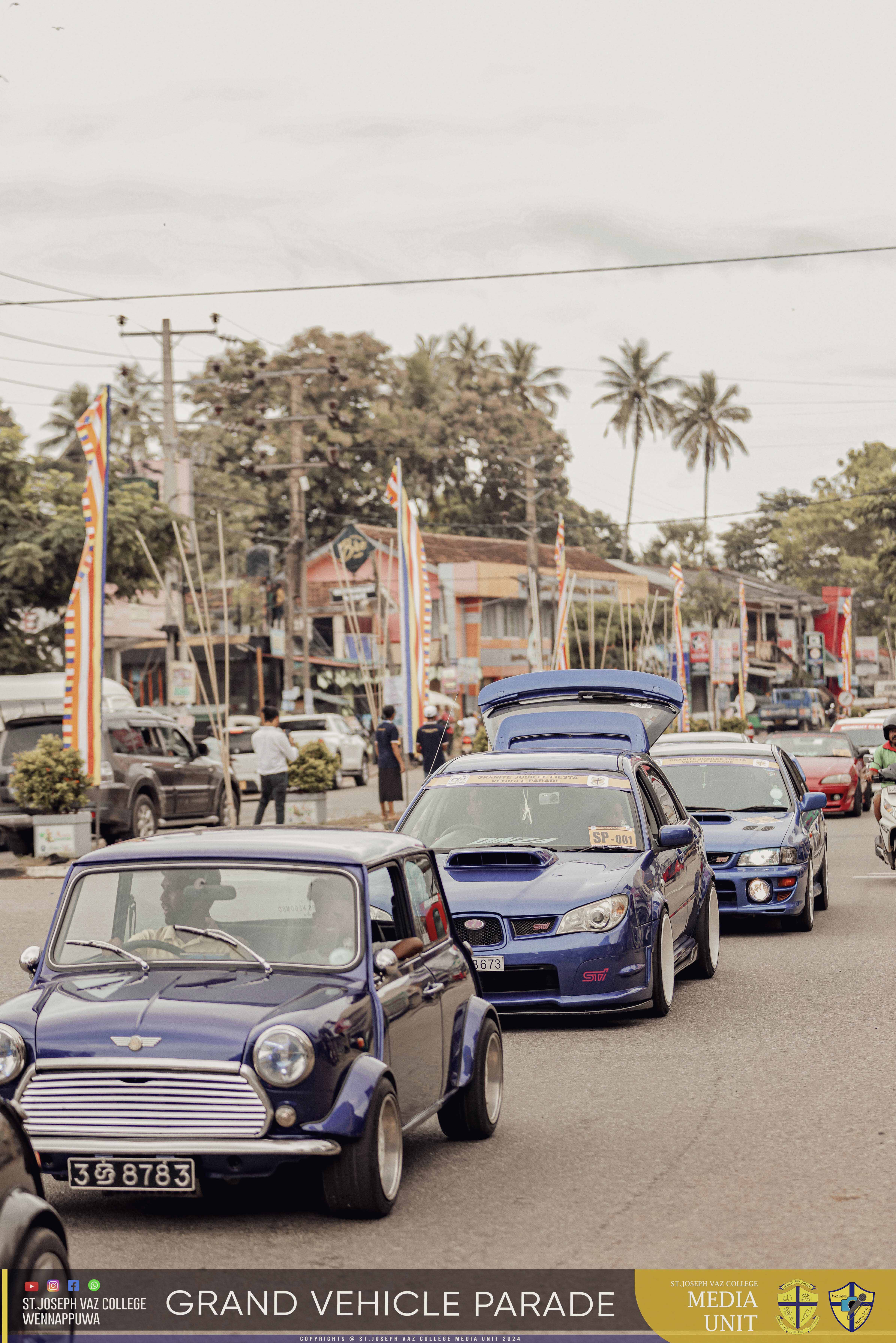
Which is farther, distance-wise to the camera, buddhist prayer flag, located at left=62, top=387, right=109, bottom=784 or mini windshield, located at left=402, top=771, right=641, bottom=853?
buddhist prayer flag, located at left=62, top=387, right=109, bottom=784

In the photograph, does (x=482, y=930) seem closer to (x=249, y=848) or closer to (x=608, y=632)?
(x=249, y=848)

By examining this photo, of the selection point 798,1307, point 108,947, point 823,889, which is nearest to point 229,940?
point 108,947

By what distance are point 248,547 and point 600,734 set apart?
2278 inches

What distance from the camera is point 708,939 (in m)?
11.6

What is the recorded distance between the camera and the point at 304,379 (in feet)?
170

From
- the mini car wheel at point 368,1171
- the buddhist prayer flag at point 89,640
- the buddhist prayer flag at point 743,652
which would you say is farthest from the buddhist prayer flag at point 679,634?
the mini car wheel at point 368,1171

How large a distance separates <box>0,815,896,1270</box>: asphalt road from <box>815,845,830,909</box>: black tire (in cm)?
524

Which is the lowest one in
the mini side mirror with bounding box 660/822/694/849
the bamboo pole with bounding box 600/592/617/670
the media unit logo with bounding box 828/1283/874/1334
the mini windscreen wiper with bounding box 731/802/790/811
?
the media unit logo with bounding box 828/1283/874/1334

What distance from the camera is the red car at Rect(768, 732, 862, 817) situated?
28531 millimetres

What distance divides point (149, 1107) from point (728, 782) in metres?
10.5

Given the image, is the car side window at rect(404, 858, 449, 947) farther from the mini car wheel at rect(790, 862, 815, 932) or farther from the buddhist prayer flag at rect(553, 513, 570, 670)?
the buddhist prayer flag at rect(553, 513, 570, 670)

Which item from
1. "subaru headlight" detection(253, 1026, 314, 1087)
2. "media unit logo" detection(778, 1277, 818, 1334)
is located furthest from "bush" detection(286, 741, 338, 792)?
"media unit logo" detection(778, 1277, 818, 1334)

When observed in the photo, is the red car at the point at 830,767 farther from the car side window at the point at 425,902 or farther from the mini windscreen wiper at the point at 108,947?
the mini windscreen wiper at the point at 108,947

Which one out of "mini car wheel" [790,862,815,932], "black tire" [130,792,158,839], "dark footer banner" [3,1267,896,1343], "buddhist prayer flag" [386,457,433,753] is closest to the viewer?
"dark footer banner" [3,1267,896,1343]
